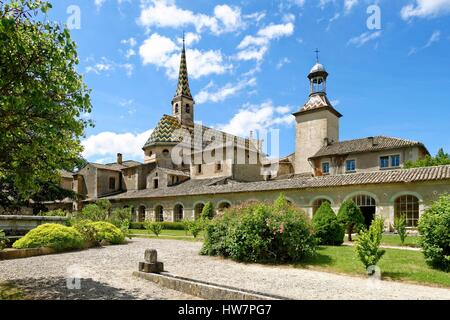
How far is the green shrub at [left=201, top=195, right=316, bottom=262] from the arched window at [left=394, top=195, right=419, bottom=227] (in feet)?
35.8

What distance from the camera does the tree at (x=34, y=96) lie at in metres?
5.73

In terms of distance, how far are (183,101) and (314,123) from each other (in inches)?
818

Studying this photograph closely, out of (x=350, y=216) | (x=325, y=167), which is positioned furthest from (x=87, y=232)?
(x=325, y=167)

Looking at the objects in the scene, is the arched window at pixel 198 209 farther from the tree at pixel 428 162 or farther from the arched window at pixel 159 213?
the tree at pixel 428 162

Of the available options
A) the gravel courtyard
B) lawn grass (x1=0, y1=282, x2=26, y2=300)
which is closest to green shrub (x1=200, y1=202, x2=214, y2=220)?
the gravel courtyard

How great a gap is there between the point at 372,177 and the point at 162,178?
23.4 metres

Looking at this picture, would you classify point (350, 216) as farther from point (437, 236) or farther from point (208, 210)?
point (208, 210)

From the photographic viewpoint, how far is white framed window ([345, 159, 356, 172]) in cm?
2972

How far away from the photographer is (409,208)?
1894 centimetres

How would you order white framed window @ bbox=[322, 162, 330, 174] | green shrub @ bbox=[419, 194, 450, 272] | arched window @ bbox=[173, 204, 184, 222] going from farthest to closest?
white framed window @ bbox=[322, 162, 330, 174]
arched window @ bbox=[173, 204, 184, 222]
green shrub @ bbox=[419, 194, 450, 272]

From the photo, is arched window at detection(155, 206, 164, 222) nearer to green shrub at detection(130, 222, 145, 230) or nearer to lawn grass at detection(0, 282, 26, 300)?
green shrub at detection(130, 222, 145, 230)
